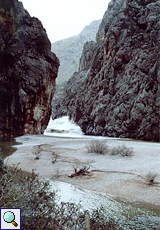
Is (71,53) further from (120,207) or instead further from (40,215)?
(40,215)

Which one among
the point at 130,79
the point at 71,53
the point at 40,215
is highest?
the point at 71,53

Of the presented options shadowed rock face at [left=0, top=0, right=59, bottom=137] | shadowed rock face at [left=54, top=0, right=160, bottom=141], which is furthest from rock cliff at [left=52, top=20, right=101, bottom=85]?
shadowed rock face at [left=0, top=0, right=59, bottom=137]

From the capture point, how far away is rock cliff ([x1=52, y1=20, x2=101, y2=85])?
119181 millimetres

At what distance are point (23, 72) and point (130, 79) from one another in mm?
16467

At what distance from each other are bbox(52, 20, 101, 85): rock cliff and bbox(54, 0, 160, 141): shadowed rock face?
2956 inches

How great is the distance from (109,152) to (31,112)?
1698cm

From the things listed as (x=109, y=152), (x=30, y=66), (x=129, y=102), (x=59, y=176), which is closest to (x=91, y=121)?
(x=129, y=102)

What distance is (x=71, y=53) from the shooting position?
13200cm

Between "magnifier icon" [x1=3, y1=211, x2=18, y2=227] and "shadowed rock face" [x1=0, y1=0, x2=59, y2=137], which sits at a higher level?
"shadowed rock face" [x1=0, y1=0, x2=59, y2=137]

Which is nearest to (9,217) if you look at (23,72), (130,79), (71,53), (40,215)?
(40,215)

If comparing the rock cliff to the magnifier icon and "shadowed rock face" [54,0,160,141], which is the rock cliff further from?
the magnifier icon

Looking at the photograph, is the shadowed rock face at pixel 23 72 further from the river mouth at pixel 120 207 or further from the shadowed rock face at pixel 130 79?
the river mouth at pixel 120 207

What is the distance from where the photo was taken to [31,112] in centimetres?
2633

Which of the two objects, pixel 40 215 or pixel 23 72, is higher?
pixel 23 72
